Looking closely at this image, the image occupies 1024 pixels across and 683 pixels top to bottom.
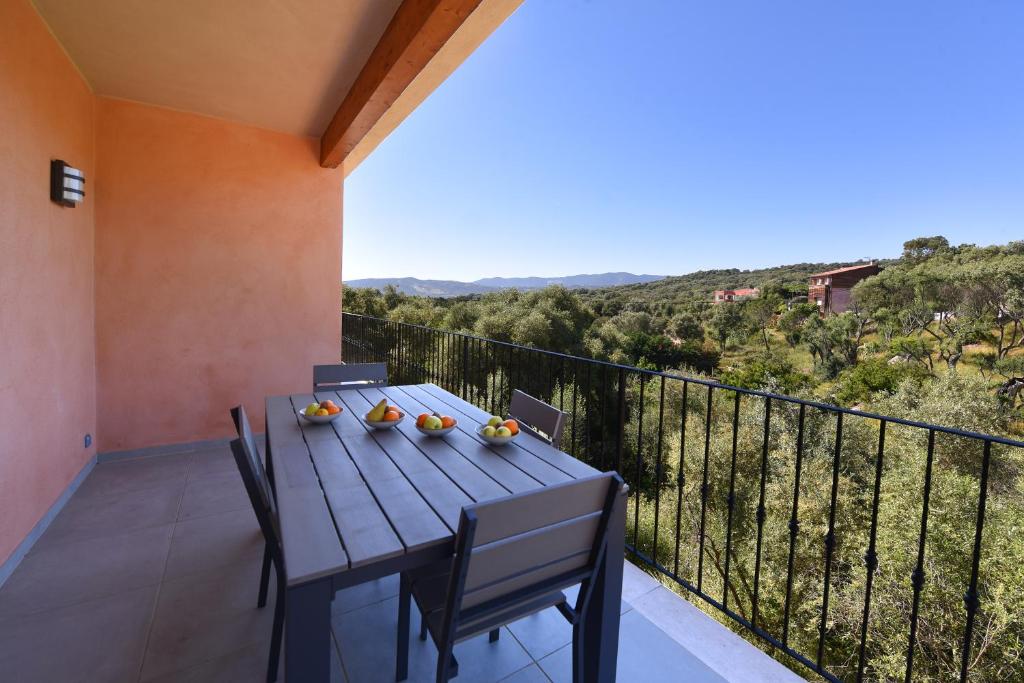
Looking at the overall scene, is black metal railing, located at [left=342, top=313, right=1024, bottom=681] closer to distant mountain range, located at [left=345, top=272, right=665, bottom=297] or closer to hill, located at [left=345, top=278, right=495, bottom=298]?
hill, located at [left=345, top=278, right=495, bottom=298]

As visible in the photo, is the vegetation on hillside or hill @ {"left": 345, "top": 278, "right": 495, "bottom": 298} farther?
hill @ {"left": 345, "top": 278, "right": 495, "bottom": 298}

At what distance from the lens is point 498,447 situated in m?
1.75

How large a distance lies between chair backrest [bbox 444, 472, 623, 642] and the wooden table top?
126 millimetres

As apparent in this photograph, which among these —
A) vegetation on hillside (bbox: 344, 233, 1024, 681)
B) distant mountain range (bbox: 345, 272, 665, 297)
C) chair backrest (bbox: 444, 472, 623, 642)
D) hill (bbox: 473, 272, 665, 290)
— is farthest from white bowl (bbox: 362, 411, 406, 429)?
hill (bbox: 473, 272, 665, 290)

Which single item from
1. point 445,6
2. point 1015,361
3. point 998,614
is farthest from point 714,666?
point 1015,361

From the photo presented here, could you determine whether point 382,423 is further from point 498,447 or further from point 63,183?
point 63,183

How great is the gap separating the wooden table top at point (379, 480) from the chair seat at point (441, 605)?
23 cm

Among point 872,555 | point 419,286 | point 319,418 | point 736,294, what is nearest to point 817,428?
point 736,294

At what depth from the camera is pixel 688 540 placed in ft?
43.7

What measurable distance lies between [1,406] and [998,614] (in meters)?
12.7

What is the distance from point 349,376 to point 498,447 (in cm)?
150

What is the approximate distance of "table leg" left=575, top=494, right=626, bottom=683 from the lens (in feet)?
4.19

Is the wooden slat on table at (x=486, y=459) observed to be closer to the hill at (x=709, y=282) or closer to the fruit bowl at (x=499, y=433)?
the fruit bowl at (x=499, y=433)

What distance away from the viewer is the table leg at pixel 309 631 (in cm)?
94
